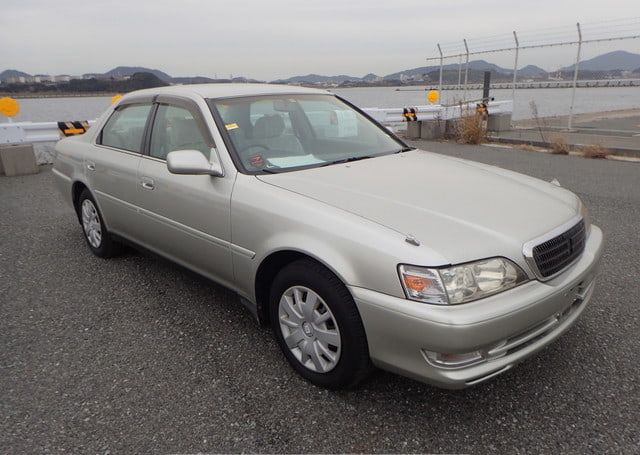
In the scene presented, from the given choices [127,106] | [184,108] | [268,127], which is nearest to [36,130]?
[127,106]

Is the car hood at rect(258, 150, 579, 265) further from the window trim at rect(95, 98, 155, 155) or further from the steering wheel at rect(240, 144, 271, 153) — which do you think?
the window trim at rect(95, 98, 155, 155)

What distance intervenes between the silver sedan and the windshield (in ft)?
0.04

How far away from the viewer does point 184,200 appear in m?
3.21

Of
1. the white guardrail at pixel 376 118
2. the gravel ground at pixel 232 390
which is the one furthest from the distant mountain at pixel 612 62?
the gravel ground at pixel 232 390

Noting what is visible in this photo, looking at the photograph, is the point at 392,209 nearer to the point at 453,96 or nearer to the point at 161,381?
the point at 161,381

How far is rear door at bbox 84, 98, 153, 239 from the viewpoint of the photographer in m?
3.82

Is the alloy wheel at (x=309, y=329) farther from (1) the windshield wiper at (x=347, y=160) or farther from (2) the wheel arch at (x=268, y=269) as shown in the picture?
(1) the windshield wiper at (x=347, y=160)

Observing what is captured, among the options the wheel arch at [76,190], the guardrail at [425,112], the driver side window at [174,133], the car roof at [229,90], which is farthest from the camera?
the guardrail at [425,112]

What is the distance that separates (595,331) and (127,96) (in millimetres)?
4066

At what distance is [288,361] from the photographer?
2836 millimetres

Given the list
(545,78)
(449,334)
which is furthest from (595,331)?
(545,78)

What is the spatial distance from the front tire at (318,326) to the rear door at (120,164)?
1.70m

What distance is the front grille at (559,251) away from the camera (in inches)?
92.1

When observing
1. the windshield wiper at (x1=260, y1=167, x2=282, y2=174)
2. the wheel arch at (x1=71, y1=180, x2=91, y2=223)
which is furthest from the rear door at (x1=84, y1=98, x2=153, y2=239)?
the windshield wiper at (x1=260, y1=167, x2=282, y2=174)
